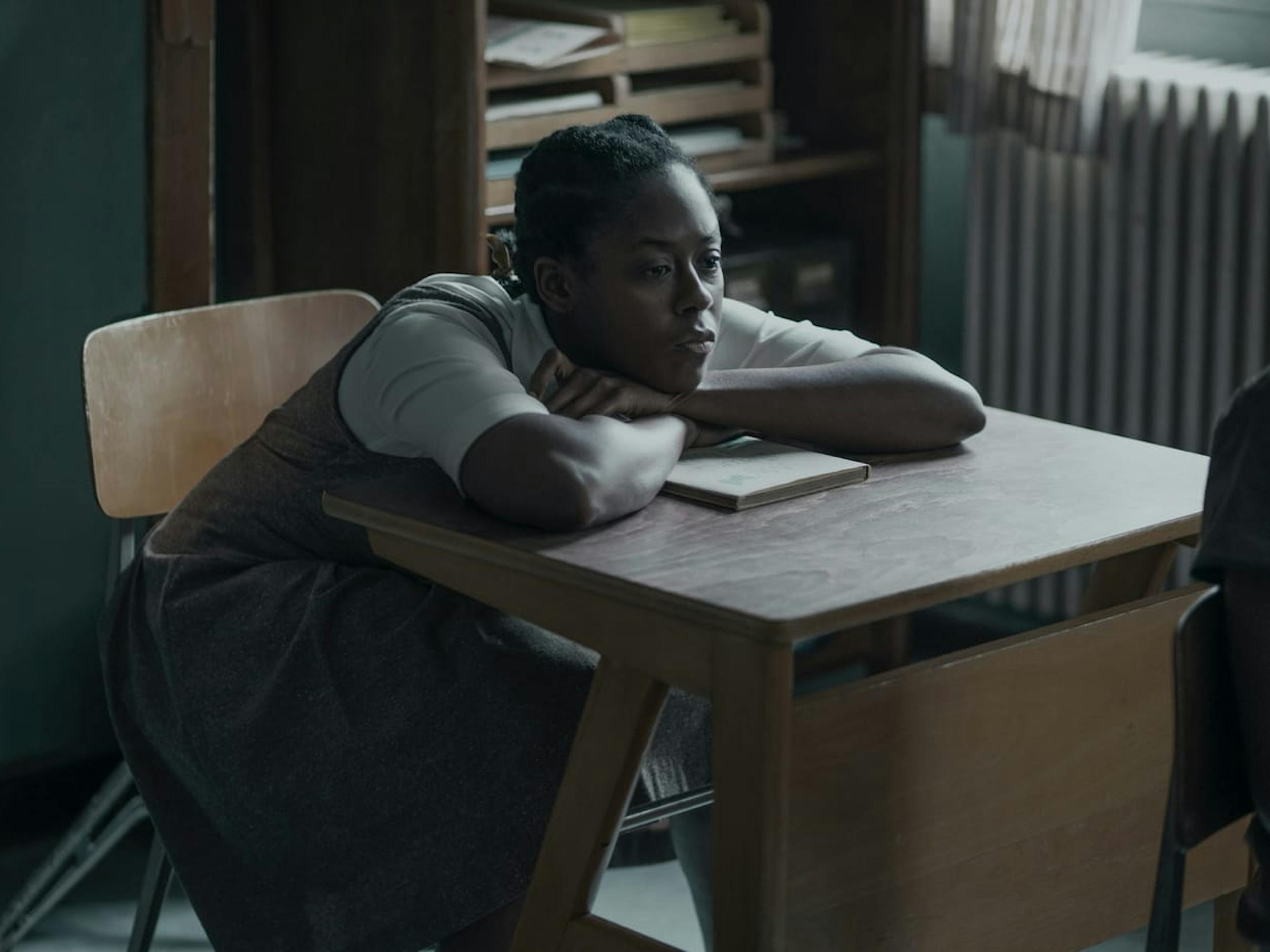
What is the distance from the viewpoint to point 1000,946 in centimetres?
184

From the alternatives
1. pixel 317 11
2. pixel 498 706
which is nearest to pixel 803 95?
pixel 317 11

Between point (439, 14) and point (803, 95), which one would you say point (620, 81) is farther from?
point (803, 95)

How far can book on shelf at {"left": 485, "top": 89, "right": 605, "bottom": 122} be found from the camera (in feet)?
9.00

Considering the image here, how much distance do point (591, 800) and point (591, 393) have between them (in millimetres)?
382

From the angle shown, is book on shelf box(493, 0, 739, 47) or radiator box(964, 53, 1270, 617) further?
radiator box(964, 53, 1270, 617)

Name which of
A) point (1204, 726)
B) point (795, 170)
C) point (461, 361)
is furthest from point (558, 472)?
point (795, 170)

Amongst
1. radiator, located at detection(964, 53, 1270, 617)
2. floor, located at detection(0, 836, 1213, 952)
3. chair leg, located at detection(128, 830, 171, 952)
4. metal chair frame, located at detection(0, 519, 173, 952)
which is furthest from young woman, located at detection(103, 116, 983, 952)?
radiator, located at detection(964, 53, 1270, 617)

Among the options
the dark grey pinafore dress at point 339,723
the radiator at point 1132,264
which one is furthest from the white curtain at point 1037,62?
the dark grey pinafore dress at point 339,723

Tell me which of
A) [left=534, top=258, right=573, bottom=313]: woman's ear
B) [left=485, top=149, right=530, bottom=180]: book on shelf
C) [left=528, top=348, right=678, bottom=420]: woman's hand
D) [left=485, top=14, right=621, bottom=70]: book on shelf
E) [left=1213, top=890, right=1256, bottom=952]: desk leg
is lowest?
[left=1213, top=890, right=1256, bottom=952]: desk leg

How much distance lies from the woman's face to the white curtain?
1.36 meters

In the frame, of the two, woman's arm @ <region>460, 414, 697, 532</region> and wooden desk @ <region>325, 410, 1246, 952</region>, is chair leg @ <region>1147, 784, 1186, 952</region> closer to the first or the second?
wooden desk @ <region>325, 410, 1246, 952</region>

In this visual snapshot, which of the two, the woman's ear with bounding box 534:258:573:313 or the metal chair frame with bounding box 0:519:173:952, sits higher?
the woman's ear with bounding box 534:258:573:313

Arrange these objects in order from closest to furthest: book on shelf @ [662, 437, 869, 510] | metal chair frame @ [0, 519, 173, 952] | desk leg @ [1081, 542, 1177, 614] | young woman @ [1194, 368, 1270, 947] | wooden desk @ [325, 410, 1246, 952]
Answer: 1. young woman @ [1194, 368, 1270, 947]
2. wooden desk @ [325, 410, 1246, 952]
3. book on shelf @ [662, 437, 869, 510]
4. desk leg @ [1081, 542, 1177, 614]
5. metal chair frame @ [0, 519, 173, 952]

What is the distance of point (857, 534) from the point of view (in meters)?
1.68
